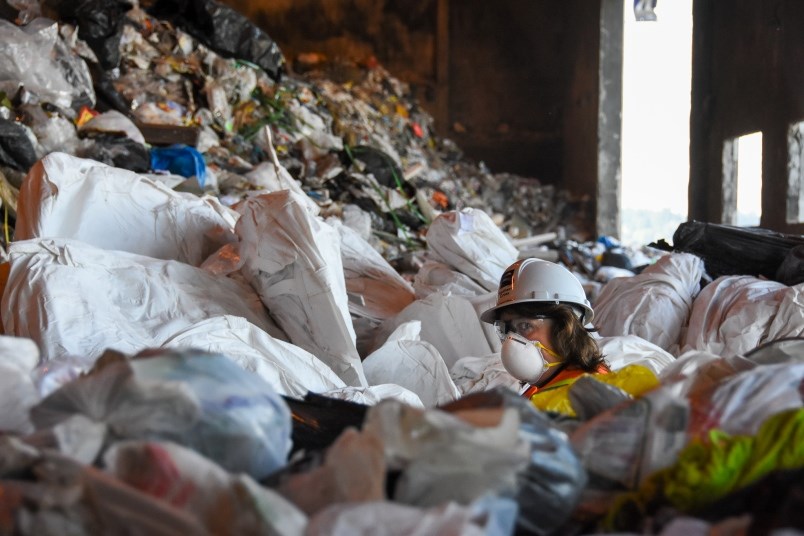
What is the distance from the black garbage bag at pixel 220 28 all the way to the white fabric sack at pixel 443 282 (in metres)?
4.56

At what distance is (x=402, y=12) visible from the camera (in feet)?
42.8

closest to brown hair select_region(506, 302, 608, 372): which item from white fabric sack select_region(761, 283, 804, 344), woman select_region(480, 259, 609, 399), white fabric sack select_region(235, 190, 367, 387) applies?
woman select_region(480, 259, 609, 399)

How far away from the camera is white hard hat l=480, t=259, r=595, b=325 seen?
9.73ft

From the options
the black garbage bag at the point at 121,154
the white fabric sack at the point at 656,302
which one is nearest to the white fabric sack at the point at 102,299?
the white fabric sack at the point at 656,302

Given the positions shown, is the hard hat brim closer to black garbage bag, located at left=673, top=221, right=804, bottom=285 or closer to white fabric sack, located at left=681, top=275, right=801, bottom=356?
white fabric sack, located at left=681, top=275, right=801, bottom=356

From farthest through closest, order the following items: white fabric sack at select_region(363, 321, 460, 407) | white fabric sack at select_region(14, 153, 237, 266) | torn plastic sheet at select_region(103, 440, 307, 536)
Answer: white fabric sack at select_region(14, 153, 237, 266)
white fabric sack at select_region(363, 321, 460, 407)
torn plastic sheet at select_region(103, 440, 307, 536)

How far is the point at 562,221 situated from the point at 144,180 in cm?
853

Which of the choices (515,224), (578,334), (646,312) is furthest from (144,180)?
(515,224)

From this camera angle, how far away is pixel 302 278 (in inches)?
125

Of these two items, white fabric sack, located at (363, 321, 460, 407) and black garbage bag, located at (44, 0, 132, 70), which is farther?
black garbage bag, located at (44, 0, 132, 70)

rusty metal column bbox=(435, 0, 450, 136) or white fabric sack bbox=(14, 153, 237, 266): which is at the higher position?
rusty metal column bbox=(435, 0, 450, 136)

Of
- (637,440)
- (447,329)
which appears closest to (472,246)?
(447,329)

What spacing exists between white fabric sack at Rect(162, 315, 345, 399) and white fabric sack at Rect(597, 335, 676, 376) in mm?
1091

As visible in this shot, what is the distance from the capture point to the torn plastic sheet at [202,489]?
0.97 m
